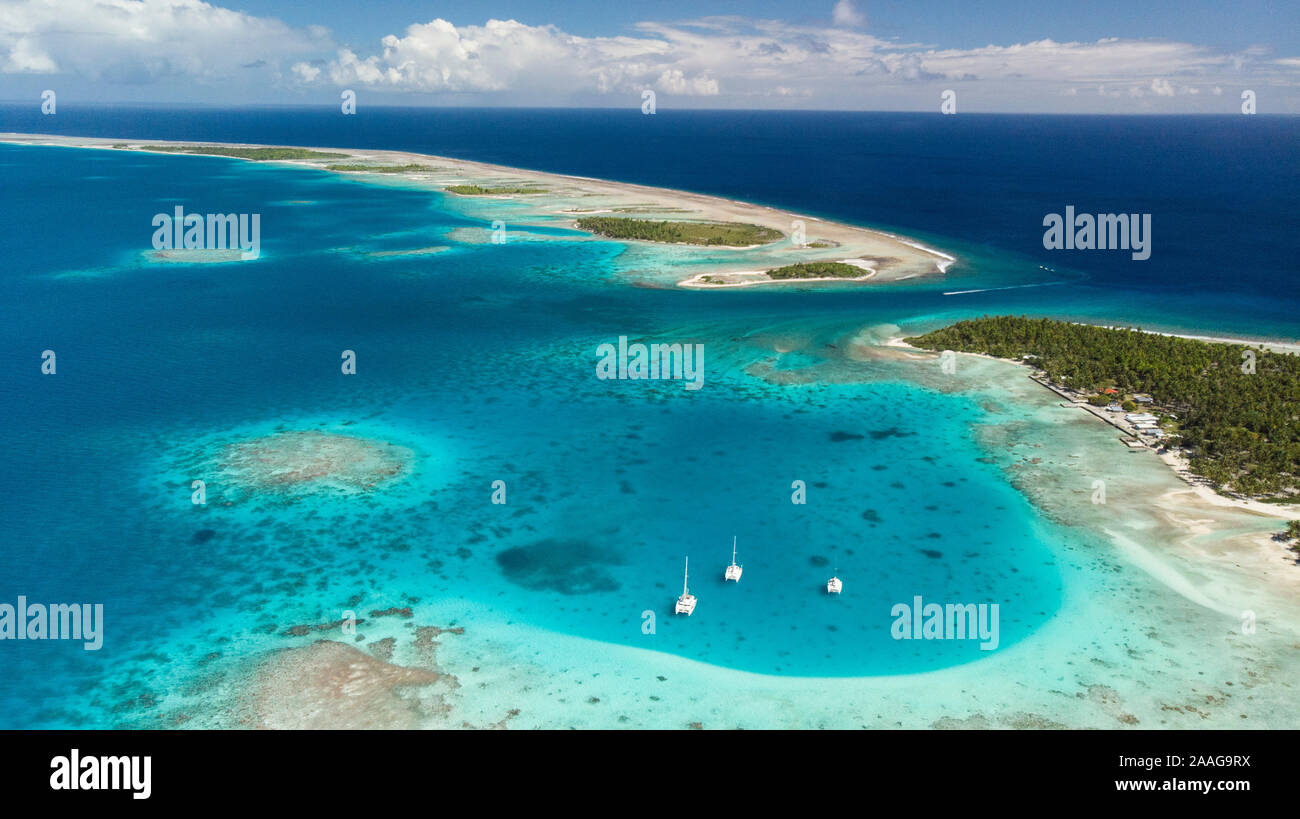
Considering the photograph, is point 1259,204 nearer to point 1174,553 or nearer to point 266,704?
point 1174,553

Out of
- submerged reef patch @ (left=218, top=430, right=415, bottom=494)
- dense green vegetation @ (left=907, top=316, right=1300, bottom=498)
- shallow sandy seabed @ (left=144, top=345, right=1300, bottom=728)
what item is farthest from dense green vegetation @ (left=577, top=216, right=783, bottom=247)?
shallow sandy seabed @ (left=144, top=345, right=1300, bottom=728)

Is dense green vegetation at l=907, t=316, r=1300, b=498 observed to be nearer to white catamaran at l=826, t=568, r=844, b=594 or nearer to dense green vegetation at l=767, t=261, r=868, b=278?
dense green vegetation at l=767, t=261, r=868, b=278

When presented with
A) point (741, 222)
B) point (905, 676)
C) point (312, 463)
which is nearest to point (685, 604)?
point (905, 676)

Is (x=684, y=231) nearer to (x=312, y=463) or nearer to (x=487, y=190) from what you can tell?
(x=487, y=190)

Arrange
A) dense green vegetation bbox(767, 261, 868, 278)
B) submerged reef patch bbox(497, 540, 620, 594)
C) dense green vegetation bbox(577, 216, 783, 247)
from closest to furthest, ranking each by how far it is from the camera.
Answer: submerged reef patch bbox(497, 540, 620, 594) < dense green vegetation bbox(767, 261, 868, 278) < dense green vegetation bbox(577, 216, 783, 247)

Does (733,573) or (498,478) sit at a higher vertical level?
(498,478)
